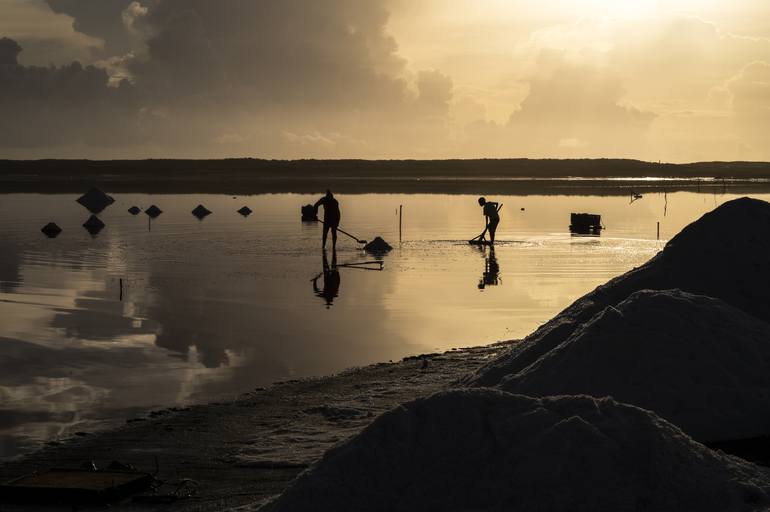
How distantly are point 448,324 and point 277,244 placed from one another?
60.7 ft

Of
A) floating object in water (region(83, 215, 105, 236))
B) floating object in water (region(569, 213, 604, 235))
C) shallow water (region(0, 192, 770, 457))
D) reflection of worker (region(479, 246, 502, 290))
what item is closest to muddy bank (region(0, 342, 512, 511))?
shallow water (region(0, 192, 770, 457))

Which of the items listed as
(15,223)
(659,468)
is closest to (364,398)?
(659,468)

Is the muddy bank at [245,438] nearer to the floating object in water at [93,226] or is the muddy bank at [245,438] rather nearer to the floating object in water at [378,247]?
the floating object in water at [378,247]

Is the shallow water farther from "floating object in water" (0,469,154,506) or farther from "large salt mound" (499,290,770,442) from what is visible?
"large salt mound" (499,290,770,442)

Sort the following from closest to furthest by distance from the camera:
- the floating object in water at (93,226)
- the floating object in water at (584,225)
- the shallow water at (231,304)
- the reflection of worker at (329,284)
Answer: the shallow water at (231,304), the reflection of worker at (329,284), the floating object in water at (584,225), the floating object in water at (93,226)

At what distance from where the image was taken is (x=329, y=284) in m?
23.7

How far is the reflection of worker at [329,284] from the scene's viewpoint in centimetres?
2152

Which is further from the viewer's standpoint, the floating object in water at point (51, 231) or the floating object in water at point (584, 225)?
the floating object in water at point (584, 225)

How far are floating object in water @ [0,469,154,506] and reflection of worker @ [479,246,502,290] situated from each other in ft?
49.1

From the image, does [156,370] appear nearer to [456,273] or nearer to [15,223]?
[456,273]

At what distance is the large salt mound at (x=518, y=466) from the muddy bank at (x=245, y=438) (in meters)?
1.23

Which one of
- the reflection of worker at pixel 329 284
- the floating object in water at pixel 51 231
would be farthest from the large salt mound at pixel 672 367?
the floating object in water at pixel 51 231

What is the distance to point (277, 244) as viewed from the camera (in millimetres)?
35500

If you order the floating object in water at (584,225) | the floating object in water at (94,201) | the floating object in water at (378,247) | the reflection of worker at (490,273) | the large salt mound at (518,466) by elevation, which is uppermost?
the floating object in water at (94,201)
